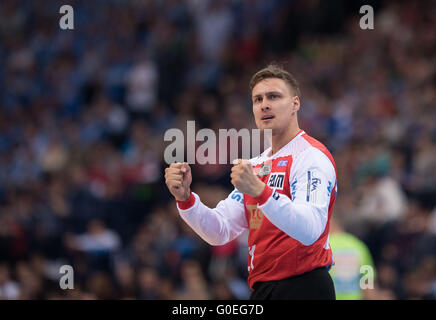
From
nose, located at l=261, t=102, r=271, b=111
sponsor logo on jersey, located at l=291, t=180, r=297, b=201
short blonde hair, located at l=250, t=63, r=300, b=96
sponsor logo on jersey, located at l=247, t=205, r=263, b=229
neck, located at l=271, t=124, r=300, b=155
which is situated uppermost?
short blonde hair, located at l=250, t=63, r=300, b=96

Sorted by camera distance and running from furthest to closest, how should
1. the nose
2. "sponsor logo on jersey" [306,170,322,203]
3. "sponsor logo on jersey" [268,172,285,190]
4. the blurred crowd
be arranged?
the blurred crowd, the nose, "sponsor logo on jersey" [268,172,285,190], "sponsor logo on jersey" [306,170,322,203]

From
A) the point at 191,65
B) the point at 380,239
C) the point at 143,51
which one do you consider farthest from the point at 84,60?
the point at 380,239

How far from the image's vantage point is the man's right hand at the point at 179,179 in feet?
15.2

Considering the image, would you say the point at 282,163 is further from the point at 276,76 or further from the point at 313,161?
the point at 276,76

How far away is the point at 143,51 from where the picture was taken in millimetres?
15359

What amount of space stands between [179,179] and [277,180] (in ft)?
2.33

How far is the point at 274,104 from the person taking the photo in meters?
4.61

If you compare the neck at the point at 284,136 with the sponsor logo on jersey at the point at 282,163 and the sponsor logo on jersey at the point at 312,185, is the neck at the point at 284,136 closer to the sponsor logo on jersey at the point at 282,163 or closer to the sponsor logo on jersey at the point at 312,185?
the sponsor logo on jersey at the point at 282,163

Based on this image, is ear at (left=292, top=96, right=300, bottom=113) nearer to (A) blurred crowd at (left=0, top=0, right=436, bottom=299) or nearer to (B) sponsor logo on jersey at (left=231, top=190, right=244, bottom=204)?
(B) sponsor logo on jersey at (left=231, top=190, right=244, bottom=204)

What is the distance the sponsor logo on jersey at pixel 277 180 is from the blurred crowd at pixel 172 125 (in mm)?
4241

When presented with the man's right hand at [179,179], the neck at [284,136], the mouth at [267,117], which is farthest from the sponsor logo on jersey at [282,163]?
the man's right hand at [179,179]

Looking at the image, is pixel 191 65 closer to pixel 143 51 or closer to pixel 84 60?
pixel 143 51

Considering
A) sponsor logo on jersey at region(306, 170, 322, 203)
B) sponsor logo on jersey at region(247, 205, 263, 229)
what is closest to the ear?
sponsor logo on jersey at region(306, 170, 322, 203)

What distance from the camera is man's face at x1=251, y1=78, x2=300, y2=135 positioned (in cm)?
461
